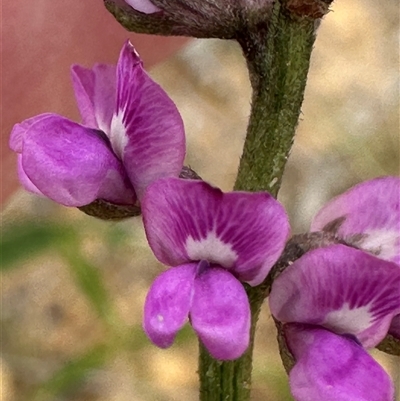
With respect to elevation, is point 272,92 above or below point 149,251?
above

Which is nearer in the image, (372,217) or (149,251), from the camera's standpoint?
(372,217)

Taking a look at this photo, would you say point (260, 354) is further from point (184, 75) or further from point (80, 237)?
point (184, 75)

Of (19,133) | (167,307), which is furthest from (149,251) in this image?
(167,307)

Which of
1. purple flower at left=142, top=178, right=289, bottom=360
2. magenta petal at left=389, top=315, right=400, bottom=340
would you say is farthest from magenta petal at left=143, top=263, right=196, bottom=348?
magenta petal at left=389, top=315, right=400, bottom=340

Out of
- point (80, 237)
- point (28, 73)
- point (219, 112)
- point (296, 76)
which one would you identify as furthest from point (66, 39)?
point (219, 112)

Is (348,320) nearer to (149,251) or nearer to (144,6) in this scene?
(144,6)

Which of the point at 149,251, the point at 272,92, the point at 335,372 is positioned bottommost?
the point at 149,251
